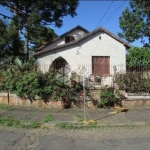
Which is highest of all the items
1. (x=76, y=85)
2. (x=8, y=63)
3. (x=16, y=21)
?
(x=16, y=21)

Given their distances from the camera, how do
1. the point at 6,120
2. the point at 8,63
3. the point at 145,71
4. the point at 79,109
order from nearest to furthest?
the point at 6,120, the point at 79,109, the point at 145,71, the point at 8,63

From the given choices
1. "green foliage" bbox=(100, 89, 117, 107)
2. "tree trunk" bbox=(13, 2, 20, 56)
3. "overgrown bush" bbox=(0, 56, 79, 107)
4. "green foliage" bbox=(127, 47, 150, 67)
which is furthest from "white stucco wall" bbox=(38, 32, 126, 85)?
"green foliage" bbox=(100, 89, 117, 107)

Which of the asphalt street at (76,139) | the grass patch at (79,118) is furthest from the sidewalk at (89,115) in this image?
the asphalt street at (76,139)

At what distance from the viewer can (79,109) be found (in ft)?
36.8

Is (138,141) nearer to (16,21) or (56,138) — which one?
(56,138)

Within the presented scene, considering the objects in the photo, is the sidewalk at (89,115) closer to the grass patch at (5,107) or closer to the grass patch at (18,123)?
the grass patch at (5,107)

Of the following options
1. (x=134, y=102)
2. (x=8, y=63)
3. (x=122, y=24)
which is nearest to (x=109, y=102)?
(x=134, y=102)

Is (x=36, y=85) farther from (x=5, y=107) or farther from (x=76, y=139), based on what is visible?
(x=76, y=139)

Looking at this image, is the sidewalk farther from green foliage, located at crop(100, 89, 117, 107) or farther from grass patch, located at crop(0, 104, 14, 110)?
green foliage, located at crop(100, 89, 117, 107)

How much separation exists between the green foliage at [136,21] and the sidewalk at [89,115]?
37.7ft

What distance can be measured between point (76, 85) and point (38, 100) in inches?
73.5

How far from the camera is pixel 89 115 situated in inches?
391

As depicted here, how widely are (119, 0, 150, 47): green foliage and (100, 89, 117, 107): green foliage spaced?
11232 millimetres

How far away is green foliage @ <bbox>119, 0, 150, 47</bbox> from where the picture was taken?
2091 cm
